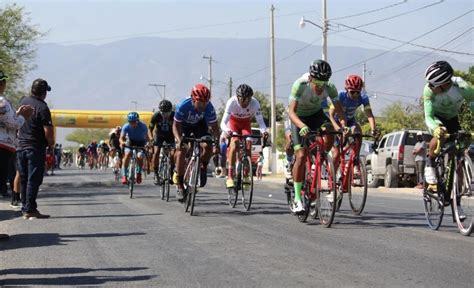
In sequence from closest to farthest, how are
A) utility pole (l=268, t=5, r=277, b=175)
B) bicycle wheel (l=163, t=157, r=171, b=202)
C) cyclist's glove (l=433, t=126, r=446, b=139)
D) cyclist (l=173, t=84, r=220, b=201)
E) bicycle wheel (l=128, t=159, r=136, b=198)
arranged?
1. cyclist's glove (l=433, t=126, r=446, b=139)
2. cyclist (l=173, t=84, r=220, b=201)
3. bicycle wheel (l=163, t=157, r=171, b=202)
4. bicycle wheel (l=128, t=159, r=136, b=198)
5. utility pole (l=268, t=5, r=277, b=175)

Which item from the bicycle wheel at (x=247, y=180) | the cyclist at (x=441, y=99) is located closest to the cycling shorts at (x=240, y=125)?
the bicycle wheel at (x=247, y=180)

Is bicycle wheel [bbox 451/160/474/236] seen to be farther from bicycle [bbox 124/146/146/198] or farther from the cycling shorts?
bicycle [bbox 124/146/146/198]

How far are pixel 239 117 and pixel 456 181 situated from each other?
4568 millimetres

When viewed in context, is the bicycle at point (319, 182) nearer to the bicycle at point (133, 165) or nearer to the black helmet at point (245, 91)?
the black helmet at point (245, 91)

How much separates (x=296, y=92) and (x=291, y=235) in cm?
208

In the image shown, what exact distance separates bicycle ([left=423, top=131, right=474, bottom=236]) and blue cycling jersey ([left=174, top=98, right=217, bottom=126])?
4549 millimetres

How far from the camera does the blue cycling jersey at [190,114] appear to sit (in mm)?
11570

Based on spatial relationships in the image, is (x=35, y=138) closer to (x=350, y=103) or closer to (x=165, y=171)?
(x=165, y=171)

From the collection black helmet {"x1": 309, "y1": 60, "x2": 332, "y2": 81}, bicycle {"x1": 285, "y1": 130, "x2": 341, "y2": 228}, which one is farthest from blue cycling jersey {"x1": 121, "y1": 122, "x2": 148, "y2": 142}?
black helmet {"x1": 309, "y1": 60, "x2": 332, "y2": 81}

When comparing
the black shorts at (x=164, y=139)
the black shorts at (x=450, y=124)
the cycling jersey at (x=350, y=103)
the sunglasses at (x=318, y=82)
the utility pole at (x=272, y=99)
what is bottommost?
the black shorts at (x=450, y=124)

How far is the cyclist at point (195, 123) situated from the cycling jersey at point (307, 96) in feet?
6.70

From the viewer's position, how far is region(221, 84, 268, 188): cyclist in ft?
37.1

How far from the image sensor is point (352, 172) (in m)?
10.2

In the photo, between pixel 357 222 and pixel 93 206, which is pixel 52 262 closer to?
pixel 357 222
